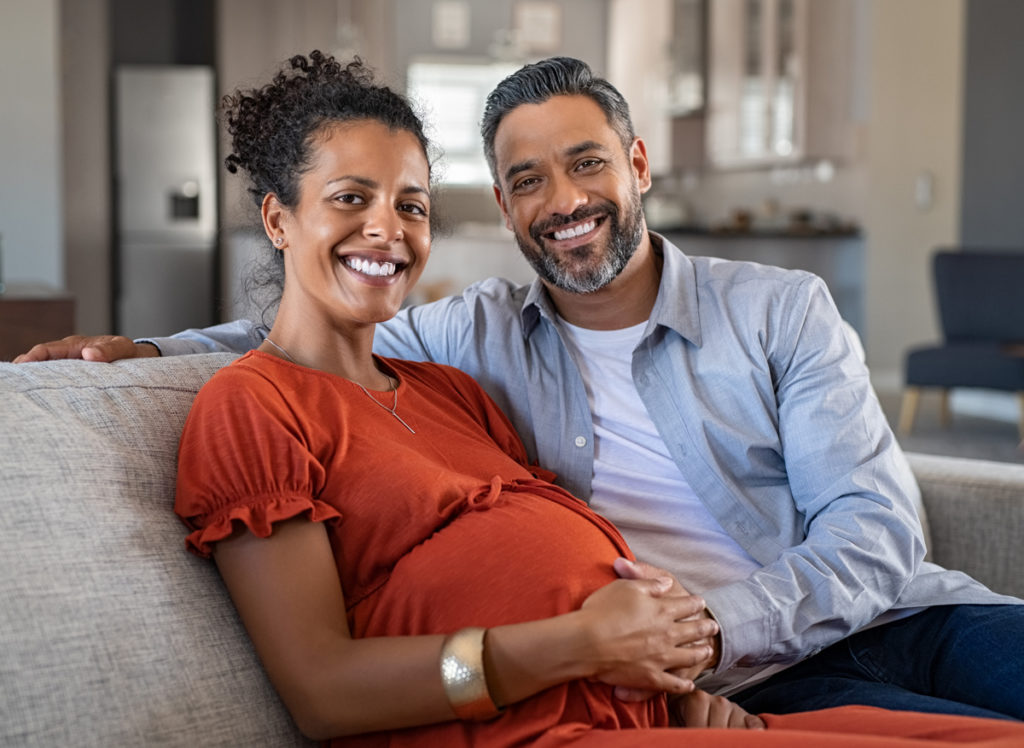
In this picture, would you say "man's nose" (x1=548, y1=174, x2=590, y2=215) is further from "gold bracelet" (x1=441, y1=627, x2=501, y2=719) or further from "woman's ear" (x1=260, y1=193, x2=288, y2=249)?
"gold bracelet" (x1=441, y1=627, x2=501, y2=719)

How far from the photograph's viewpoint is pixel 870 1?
7199mm

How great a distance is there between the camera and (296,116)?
148cm

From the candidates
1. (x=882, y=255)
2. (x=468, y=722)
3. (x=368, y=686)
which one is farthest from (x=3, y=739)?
(x=882, y=255)

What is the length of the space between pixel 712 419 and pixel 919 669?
45cm

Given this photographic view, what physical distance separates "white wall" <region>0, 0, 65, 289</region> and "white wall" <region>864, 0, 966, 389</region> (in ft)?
15.8

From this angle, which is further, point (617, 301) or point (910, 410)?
point (910, 410)

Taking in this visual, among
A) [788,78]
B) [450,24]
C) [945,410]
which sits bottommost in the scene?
[945,410]

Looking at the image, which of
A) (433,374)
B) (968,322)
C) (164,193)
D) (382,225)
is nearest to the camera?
(382,225)

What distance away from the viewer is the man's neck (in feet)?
6.10

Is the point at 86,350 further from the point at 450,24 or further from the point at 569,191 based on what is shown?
the point at 450,24

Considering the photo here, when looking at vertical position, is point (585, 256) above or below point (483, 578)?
above

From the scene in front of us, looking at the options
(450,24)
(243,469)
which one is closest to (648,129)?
(450,24)

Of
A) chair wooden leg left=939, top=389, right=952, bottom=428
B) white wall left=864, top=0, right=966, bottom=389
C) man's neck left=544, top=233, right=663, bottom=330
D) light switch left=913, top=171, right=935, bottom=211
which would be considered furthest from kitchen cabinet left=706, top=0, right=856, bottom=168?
man's neck left=544, top=233, right=663, bottom=330

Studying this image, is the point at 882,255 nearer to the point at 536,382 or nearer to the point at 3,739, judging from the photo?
the point at 536,382
